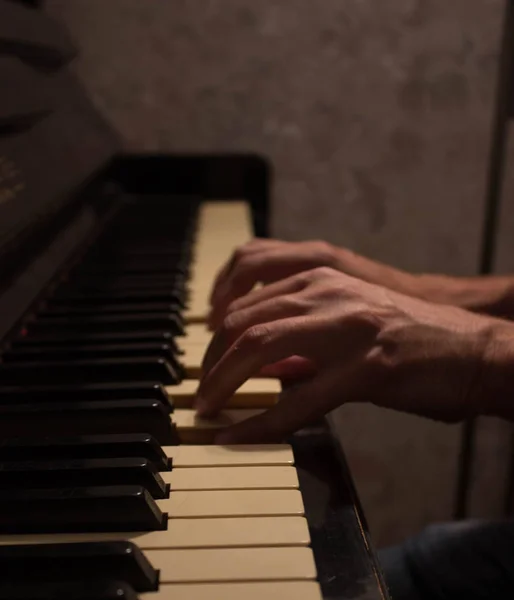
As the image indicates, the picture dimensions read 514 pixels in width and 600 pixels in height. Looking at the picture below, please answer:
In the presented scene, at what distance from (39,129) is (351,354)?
534mm

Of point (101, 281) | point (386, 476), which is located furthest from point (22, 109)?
point (386, 476)

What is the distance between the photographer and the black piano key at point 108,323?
0.68 meters

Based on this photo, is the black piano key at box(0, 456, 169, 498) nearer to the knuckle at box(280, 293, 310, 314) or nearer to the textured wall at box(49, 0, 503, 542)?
the knuckle at box(280, 293, 310, 314)

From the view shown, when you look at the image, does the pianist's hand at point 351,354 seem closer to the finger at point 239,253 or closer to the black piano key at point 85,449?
the black piano key at point 85,449

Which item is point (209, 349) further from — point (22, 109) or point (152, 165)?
point (152, 165)

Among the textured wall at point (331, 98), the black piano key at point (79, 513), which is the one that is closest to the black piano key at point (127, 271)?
the black piano key at point (79, 513)

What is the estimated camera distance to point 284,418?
1.70ft

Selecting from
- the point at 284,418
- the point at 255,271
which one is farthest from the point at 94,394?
the point at 255,271

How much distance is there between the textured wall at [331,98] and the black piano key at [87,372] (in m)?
0.97

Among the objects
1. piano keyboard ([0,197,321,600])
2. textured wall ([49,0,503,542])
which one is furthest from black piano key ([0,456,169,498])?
textured wall ([49,0,503,542])

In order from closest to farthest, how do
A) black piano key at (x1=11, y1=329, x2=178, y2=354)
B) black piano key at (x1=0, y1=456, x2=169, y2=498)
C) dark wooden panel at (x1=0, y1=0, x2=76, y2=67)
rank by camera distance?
black piano key at (x1=0, y1=456, x2=169, y2=498) < black piano key at (x1=11, y1=329, x2=178, y2=354) < dark wooden panel at (x1=0, y1=0, x2=76, y2=67)

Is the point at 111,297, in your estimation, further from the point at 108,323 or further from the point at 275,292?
the point at 275,292

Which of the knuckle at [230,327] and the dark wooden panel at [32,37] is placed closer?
the knuckle at [230,327]

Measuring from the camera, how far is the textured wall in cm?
141
